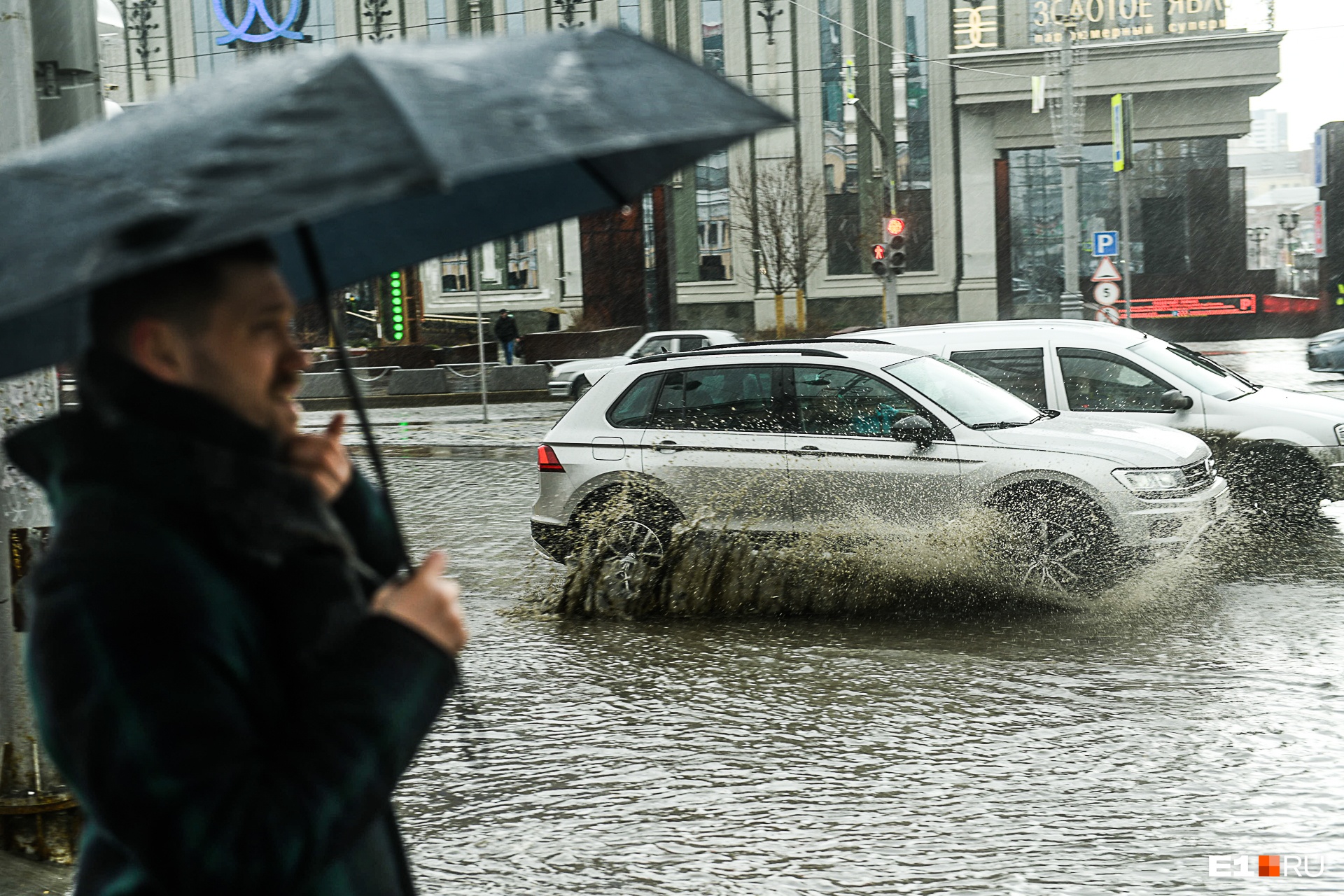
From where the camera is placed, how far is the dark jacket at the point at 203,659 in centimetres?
142

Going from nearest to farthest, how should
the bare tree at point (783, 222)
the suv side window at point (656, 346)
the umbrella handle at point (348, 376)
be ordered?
1. the umbrella handle at point (348, 376)
2. the suv side window at point (656, 346)
3. the bare tree at point (783, 222)

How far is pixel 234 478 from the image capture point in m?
1.50

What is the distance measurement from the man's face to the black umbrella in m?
0.14

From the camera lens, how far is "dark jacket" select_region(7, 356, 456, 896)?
142 centimetres

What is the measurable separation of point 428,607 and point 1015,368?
9589 mm

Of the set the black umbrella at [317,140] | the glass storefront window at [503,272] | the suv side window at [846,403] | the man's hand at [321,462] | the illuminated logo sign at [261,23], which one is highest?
the illuminated logo sign at [261,23]

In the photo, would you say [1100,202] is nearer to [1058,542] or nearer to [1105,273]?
[1105,273]

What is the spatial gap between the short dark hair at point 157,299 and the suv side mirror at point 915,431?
728 cm

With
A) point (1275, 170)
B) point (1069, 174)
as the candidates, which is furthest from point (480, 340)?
point (1275, 170)

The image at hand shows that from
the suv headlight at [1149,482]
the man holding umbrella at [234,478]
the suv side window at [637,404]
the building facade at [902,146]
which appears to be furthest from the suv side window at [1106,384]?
the building facade at [902,146]

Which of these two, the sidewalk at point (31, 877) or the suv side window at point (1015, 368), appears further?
the suv side window at point (1015, 368)

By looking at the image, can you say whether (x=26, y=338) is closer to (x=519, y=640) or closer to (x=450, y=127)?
(x=450, y=127)

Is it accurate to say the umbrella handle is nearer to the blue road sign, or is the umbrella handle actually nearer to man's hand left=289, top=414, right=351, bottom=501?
man's hand left=289, top=414, right=351, bottom=501

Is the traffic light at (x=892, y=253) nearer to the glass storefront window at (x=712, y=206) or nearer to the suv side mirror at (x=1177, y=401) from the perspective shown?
the suv side mirror at (x=1177, y=401)
